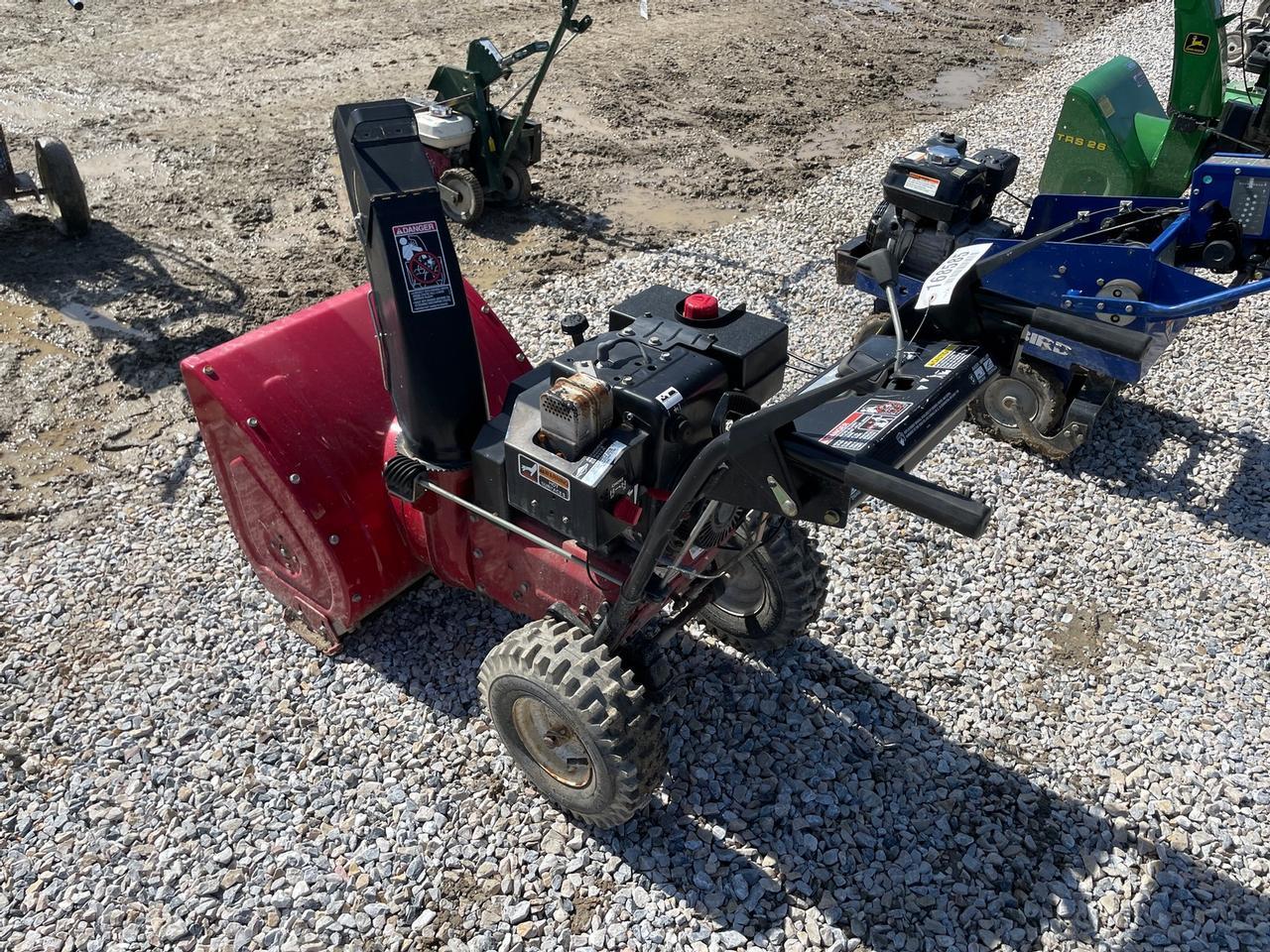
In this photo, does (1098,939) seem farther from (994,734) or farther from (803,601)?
(803,601)

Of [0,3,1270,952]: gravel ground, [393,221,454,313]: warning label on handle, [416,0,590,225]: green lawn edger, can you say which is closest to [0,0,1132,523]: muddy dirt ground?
[416,0,590,225]: green lawn edger

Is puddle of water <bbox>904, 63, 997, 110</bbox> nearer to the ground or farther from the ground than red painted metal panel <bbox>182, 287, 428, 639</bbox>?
nearer to the ground

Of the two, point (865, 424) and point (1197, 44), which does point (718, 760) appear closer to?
point (865, 424)

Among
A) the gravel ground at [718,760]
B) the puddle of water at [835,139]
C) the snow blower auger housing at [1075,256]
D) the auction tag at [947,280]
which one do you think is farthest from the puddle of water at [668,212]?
the auction tag at [947,280]

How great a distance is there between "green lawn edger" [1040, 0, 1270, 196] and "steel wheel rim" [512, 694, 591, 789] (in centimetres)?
627

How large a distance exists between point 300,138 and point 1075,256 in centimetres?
892

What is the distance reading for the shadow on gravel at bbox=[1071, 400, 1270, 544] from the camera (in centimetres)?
586

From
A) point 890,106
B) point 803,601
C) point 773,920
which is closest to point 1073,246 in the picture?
point 803,601

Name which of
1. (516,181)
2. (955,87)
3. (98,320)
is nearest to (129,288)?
(98,320)

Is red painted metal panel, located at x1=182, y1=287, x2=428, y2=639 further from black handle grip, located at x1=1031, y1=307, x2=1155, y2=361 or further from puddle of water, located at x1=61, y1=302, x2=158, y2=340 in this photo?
puddle of water, located at x1=61, y1=302, x2=158, y2=340

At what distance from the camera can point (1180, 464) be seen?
6215 mm

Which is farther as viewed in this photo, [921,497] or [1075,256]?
[1075,256]

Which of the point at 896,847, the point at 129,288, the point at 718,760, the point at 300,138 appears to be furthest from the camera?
the point at 300,138

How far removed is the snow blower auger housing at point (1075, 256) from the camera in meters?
5.59
